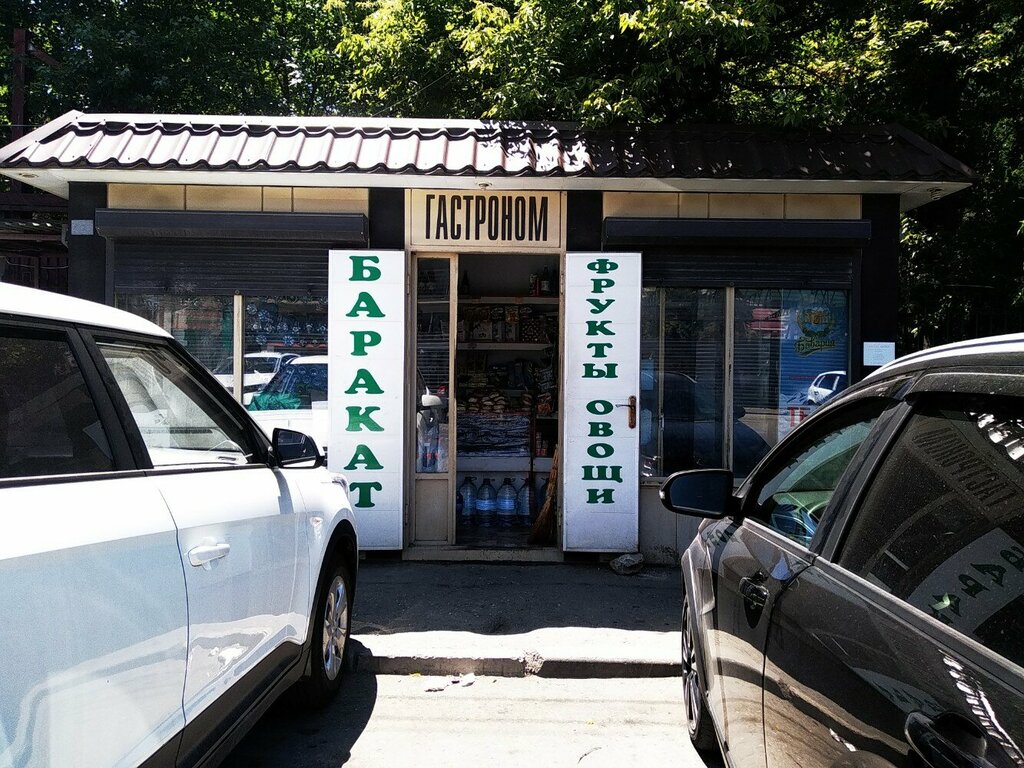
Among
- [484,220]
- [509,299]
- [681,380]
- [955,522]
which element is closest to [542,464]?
→ [509,299]

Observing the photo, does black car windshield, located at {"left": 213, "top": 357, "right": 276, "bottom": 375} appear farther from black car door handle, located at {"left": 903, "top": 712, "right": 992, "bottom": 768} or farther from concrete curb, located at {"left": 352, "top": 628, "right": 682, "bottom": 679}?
black car door handle, located at {"left": 903, "top": 712, "right": 992, "bottom": 768}

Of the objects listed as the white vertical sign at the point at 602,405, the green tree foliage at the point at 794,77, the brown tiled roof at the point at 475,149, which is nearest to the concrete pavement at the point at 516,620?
the white vertical sign at the point at 602,405

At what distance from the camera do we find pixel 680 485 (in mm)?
3365

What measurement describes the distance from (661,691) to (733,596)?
2.30 meters

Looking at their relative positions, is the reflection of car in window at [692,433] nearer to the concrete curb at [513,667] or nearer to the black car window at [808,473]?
the concrete curb at [513,667]

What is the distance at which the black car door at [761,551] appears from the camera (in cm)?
257

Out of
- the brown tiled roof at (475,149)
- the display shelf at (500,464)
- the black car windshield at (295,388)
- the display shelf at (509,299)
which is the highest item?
the brown tiled roof at (475,149)

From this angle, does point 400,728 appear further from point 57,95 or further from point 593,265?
point 57,95

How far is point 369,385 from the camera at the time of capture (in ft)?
24.0

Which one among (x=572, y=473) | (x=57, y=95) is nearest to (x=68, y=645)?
(x=572, y=473)

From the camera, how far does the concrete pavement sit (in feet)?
17.2

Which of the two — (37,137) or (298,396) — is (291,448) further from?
(37,137)

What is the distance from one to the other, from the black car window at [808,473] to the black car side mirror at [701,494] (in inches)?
3.9

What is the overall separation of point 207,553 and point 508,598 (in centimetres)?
393
